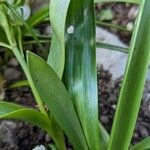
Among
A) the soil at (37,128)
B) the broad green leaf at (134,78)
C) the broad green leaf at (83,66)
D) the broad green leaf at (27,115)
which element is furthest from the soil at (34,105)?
the broad green leaf at (134,78)

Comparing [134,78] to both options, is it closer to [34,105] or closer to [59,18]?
[59,18]

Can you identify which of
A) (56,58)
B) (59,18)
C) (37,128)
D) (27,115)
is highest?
(59,18)

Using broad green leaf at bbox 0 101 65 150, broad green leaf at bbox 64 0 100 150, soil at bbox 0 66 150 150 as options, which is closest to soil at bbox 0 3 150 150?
soil at bbox 0 66 150 150

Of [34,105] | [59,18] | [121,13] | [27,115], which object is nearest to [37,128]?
[34,105]

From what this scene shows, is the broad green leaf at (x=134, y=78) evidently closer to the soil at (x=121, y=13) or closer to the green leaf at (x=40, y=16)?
the green leaf at (x=40, y=16)

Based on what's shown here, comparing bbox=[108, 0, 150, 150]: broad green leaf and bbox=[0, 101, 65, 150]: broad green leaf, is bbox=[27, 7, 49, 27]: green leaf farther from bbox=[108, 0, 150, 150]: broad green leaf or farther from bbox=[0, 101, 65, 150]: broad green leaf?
bbox=[108, 0, 150, 150]: broad green leaf

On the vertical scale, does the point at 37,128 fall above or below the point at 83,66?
below

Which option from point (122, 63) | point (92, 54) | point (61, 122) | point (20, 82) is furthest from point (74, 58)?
point (122, 63)

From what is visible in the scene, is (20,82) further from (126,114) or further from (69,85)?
(126,114)
